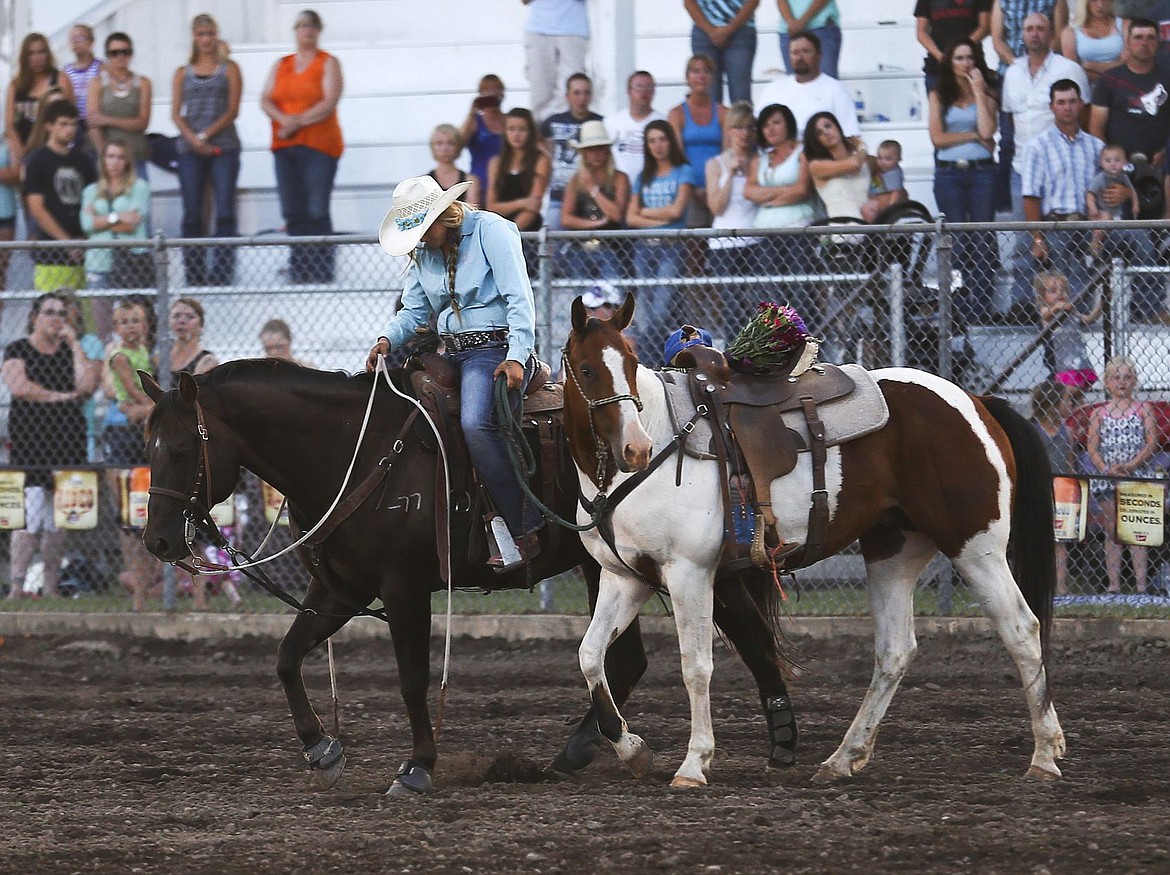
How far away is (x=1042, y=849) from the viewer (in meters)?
5.18

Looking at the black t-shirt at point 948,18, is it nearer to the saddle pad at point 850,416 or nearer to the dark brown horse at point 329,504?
the saddle pad at point 850,416

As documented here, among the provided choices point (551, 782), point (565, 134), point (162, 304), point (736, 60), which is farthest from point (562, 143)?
point (551, 782)

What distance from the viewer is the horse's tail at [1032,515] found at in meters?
6.80

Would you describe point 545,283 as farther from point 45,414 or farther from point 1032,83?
point 1032,83

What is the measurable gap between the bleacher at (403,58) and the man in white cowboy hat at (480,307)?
6.05 meters

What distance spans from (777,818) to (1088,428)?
491 centimetres

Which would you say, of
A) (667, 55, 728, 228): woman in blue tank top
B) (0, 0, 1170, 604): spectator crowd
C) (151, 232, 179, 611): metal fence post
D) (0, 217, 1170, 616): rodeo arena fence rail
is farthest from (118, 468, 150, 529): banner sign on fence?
(667, 55, 728, 228): woman in blue tank top

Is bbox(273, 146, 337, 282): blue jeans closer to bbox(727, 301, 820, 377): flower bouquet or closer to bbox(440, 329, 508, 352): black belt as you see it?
bbox(440, 329, 508, 352): black belt

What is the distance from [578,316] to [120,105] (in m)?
8.46

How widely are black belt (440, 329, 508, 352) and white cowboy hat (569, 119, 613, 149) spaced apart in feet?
17.2

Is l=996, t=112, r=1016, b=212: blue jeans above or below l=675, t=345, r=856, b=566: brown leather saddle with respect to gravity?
above

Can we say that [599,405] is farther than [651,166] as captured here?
No

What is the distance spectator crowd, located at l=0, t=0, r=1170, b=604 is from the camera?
1073cm

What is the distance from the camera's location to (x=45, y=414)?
11.2 m
